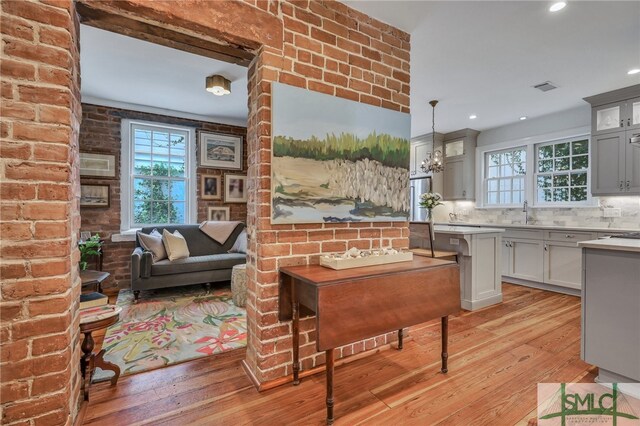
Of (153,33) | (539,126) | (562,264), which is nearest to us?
(153,33)

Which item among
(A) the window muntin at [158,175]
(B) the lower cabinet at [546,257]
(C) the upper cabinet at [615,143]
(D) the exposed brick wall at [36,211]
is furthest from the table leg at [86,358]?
(C) the upper cabinet at [615,143]

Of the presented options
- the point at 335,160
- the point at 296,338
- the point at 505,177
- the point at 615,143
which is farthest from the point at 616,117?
the point at 296,338

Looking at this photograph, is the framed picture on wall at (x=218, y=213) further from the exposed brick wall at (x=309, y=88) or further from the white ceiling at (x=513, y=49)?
the white ceiling at (x=513, y=49)

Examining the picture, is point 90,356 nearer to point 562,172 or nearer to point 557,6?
point 557,6

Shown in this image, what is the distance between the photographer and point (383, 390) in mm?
1785

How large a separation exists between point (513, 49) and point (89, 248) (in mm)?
5161

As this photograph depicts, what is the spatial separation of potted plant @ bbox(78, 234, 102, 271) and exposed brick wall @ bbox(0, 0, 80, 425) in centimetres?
241

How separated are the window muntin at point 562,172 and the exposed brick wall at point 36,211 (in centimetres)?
579

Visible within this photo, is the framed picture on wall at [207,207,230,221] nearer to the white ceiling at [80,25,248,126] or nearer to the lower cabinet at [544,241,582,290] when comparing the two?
the white ceiling at [80,25,248,126]

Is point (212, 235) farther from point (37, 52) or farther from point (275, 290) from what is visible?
point (37, 52)

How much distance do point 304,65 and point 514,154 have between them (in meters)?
4.73

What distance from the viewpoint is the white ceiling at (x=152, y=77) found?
2676mm

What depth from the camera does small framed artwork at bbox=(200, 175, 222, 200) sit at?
15.6ft

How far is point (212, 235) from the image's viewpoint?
14.6 ft
